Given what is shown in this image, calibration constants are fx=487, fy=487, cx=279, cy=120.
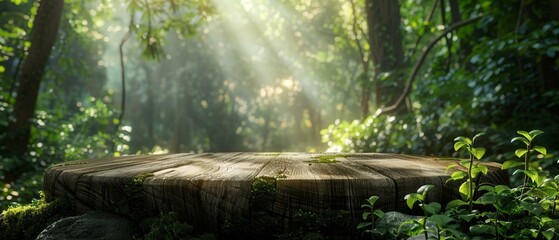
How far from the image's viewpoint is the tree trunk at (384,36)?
26.8ft

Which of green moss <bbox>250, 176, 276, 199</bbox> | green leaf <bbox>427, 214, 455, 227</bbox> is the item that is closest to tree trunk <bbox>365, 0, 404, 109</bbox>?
green moss <bbox>250, 176, 276, 199</bbox>

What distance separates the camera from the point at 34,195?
5785 mm

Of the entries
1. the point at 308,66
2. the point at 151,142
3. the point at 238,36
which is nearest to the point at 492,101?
the point at 308,66

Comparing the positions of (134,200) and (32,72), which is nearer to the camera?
(134,200)

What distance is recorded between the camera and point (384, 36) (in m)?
8.21

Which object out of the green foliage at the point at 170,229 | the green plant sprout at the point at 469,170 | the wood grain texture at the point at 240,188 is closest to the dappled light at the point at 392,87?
the green plant sprout at the point at 469,170

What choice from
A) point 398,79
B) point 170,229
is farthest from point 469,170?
point 398,79

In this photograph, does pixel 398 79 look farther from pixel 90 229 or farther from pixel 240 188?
pixel 90 229

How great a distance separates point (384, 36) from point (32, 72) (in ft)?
18.1

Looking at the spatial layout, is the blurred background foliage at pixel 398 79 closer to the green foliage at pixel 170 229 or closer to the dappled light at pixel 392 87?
the dappled light at pixel 392 87

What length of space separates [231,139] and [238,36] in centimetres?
733

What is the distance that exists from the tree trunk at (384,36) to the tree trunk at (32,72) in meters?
4.92

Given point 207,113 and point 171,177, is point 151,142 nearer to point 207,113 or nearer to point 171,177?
point 207,113

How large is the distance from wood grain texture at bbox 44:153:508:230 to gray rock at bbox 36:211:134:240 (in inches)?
2.5
